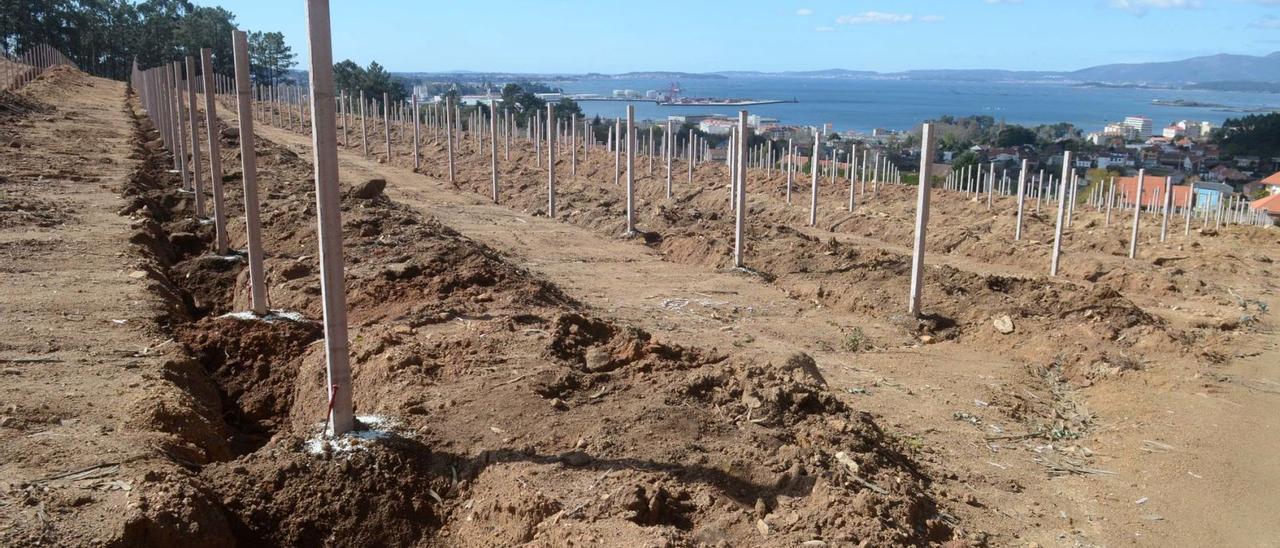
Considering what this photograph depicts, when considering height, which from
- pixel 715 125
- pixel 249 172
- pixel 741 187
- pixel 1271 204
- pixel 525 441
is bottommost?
pixel 1271 204

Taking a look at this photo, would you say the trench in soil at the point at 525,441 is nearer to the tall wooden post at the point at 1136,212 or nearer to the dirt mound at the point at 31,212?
the dirt mound at the point at 31,212

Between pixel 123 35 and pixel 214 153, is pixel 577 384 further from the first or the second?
pixel 123 35

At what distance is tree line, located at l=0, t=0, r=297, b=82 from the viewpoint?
190ft

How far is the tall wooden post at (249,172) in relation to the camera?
678 cm

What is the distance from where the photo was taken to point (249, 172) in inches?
276

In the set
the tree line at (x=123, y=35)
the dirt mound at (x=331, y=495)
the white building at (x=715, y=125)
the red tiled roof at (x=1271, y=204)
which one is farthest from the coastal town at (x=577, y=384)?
the tree line at (x=123, y=35)

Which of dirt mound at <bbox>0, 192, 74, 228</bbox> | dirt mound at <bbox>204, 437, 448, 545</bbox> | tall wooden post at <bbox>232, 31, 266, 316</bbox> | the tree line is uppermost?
the tree line

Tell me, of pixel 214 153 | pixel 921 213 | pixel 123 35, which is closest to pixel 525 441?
pixel 214 153

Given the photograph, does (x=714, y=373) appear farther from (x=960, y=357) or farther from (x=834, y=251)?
(x=834, y=251)

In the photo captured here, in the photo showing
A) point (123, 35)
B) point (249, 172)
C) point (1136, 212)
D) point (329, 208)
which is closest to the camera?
point (329, 208)

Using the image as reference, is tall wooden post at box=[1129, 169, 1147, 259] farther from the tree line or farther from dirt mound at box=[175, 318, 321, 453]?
the tree line

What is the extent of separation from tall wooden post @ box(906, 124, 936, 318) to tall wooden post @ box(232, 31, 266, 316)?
5931 millimetres

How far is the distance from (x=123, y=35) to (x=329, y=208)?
72826 mm

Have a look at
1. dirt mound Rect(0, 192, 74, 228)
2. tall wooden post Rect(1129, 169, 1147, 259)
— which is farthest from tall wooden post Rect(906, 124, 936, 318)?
dirt mound Rect(0, 192, 74, 228)
